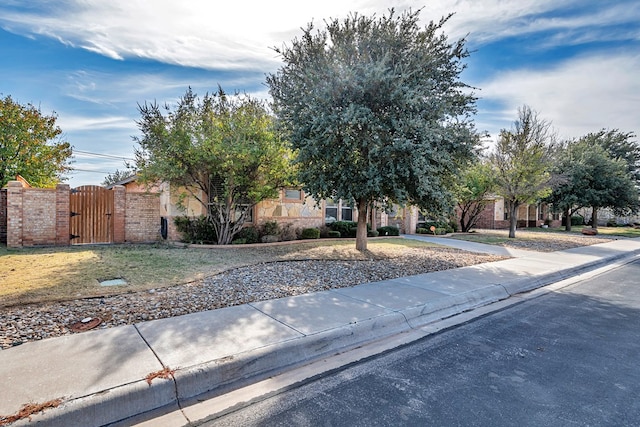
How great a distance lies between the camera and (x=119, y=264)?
29.0 ft

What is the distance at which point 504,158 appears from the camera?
19000mm

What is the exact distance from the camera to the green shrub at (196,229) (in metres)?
13.2

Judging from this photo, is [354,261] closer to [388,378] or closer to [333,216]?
[388,378]

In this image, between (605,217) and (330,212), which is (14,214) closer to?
(330,212)

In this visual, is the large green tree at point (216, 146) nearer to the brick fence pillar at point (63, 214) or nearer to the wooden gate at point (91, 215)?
the wooden gate at point (91, 215)

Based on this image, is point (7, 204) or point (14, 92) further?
point (14, 92)

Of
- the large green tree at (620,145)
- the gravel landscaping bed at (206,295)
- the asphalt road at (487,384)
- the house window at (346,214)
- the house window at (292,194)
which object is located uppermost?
the large green tree at (620,145)

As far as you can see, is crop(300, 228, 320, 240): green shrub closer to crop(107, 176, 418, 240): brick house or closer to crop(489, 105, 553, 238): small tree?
crop(107, 176, 418, 240): brick house

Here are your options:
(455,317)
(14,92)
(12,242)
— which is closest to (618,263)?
(455,317)

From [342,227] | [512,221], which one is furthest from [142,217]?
[512,221]

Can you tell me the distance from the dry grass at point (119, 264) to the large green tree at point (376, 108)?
8.63 ft

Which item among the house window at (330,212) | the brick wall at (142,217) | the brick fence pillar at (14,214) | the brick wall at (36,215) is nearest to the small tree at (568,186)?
the house window at (330,212)

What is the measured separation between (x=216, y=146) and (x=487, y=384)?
9.69 m

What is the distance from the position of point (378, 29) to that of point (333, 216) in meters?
10.2
